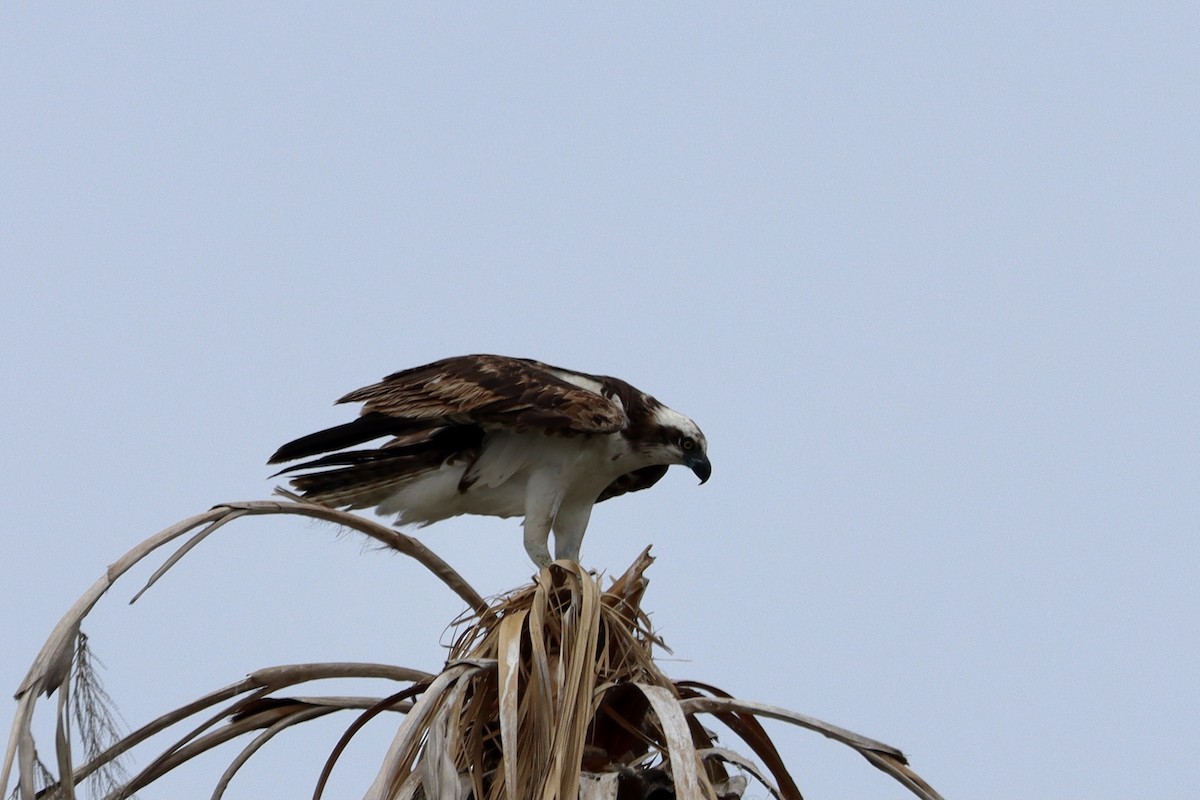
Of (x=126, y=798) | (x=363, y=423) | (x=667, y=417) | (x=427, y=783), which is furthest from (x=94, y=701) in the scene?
(x=667, y=417)

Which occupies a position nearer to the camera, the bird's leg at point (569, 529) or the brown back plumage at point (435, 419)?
the brown back plumage at point (435, 419)

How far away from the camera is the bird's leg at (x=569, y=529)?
8.25 metres

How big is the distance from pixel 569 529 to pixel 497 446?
0.65 meters

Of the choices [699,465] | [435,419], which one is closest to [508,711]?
[435,419]

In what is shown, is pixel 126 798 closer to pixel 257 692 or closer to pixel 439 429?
pixel 257 692

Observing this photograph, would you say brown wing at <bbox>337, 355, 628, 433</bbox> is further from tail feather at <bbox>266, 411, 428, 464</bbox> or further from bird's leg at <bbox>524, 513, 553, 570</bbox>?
bird's leg at <bbox>524, 513, 553, 570</bbox>

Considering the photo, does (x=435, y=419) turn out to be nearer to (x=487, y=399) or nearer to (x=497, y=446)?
(x=487, y=399)

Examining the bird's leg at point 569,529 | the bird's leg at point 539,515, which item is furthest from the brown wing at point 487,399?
the bird's leg at point 569,529

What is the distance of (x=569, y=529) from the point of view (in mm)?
8297

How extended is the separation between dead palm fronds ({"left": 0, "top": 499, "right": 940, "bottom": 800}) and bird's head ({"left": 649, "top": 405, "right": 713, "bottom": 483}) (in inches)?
110

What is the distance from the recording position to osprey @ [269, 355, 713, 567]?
24.7 feet

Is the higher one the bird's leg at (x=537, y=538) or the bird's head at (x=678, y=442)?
the bird's head at (x=678, y=442)

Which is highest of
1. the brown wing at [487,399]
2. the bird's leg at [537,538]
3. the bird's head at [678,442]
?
the bird's head at [678,442]

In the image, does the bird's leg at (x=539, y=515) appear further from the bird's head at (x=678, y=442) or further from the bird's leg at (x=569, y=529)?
the bird's head at (x=678, y=442)
